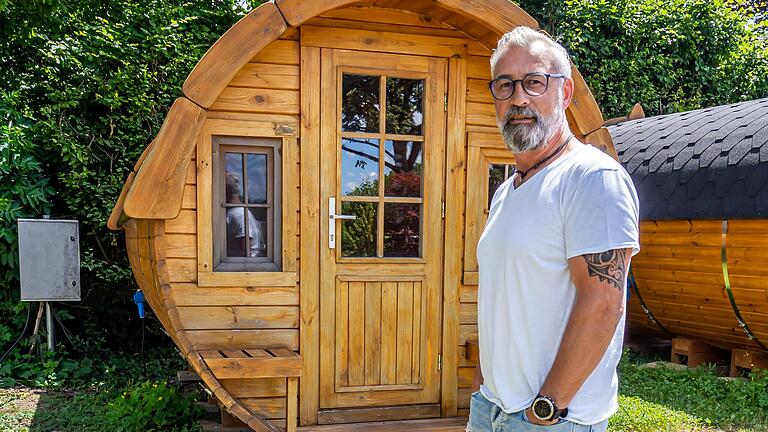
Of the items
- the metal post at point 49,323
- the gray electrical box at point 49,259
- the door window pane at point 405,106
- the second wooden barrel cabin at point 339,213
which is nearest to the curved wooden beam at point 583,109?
the second wooden barrel cabin at point 339,213

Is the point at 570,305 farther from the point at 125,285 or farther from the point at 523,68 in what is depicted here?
the point at 125,285

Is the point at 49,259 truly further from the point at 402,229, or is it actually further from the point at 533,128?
the point at 533,128

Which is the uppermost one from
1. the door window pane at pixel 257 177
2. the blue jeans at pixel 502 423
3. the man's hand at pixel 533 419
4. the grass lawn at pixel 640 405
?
the door window pane at pixel 257 177

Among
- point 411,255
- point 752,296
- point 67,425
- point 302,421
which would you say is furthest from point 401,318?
point 752,296

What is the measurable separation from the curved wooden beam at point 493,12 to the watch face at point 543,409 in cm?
250

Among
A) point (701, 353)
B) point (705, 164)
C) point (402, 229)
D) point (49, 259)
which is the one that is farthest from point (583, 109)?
point (49, 259)

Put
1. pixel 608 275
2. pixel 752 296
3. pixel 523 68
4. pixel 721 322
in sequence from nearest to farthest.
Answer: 1. pixel 608 275
2. pixel 523 68
3. pixel 752 296
4. pixel 721 322

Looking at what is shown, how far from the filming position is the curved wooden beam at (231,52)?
10.3 feet

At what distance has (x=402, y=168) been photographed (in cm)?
389

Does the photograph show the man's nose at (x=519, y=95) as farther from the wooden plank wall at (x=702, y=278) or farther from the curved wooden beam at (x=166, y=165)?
the wooden plank wall at (x=702, y=278)

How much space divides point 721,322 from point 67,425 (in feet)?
19.0

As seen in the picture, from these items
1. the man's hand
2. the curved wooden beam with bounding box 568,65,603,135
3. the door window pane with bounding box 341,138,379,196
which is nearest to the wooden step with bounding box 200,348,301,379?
the door window pane with bounding box 341,138,379,196

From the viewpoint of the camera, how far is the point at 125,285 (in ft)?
20.0

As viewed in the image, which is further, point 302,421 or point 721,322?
point 721,322
